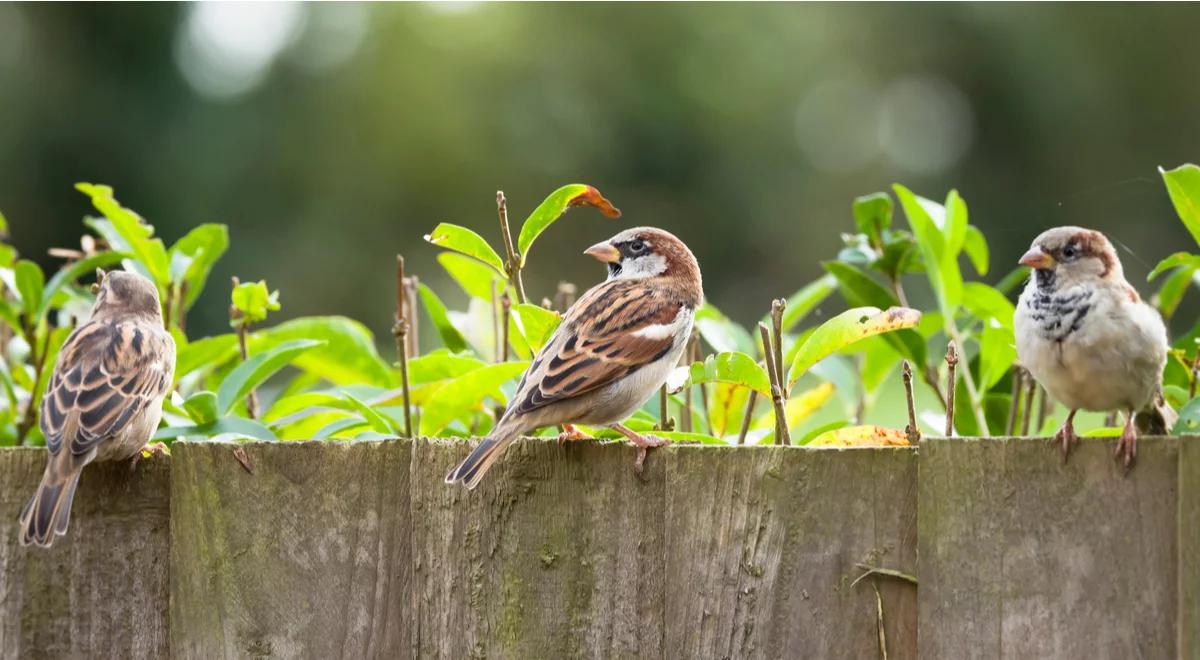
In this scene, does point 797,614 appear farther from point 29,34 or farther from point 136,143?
point 29,34

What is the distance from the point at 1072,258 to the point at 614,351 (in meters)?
0.82

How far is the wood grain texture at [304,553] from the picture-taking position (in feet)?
7.01

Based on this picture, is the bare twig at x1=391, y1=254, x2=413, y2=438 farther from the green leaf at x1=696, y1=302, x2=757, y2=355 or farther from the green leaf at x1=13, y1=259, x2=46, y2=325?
the green leaf at x1=13, y1=259, x2=46, y2=325

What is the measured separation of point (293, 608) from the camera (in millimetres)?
2152

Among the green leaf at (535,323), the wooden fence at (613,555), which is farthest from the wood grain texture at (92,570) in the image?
the green leaf at (535,323)

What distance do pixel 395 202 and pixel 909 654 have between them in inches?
552

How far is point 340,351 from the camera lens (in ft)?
9.77

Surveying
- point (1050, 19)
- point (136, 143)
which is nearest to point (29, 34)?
point (136, 143)

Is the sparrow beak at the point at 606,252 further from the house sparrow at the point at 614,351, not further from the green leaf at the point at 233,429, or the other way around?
the green leaf at the point at 233,429

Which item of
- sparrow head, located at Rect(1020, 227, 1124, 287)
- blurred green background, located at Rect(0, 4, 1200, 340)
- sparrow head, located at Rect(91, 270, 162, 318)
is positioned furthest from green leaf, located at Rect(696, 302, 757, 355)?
blurred green background, located at Rect(0, 4, 1200, 340)

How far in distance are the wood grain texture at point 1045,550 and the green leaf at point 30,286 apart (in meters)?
1.93

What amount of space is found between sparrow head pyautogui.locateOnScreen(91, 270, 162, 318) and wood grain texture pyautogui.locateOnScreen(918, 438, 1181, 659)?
1.74 meters

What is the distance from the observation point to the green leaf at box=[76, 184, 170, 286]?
9.50ft

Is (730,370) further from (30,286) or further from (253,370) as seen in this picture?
(30,286)
